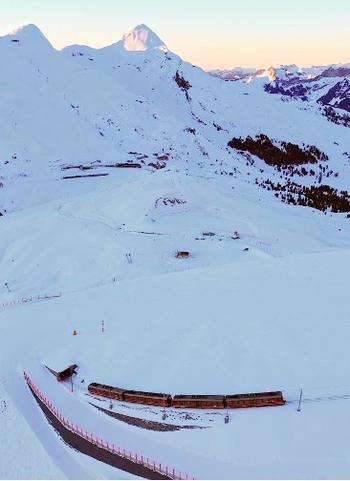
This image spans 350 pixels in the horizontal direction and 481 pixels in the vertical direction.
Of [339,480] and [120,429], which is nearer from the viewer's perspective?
[339,480]

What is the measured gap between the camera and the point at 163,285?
35625 mm

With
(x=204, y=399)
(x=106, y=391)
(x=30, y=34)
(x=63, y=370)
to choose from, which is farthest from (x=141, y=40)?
(x=204, y=399)

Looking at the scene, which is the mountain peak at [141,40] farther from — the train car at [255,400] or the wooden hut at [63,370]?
the train car at [255,400]

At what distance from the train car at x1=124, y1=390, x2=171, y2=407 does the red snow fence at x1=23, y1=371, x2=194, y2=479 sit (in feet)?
8.07

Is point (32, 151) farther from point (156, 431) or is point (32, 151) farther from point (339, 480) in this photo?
point (339, 480)

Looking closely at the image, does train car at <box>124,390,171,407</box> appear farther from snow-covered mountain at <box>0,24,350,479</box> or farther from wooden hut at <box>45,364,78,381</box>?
wooden hut at <box>45,364,78,381</box>

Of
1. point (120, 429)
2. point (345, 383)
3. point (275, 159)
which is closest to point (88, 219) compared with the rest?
point (120, 429)

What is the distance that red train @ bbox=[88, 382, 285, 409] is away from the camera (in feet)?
70.6

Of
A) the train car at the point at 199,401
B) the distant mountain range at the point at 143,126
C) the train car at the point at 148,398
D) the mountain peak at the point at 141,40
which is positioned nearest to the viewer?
the train car at the point at 199,401

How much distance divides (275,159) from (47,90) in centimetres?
5735

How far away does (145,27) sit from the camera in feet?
519

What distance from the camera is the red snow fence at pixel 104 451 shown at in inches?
779

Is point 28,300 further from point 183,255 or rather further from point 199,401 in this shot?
point 199,401

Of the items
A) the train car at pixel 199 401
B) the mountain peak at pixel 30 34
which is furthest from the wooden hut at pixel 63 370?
the mountain peak at pixel 30 34
